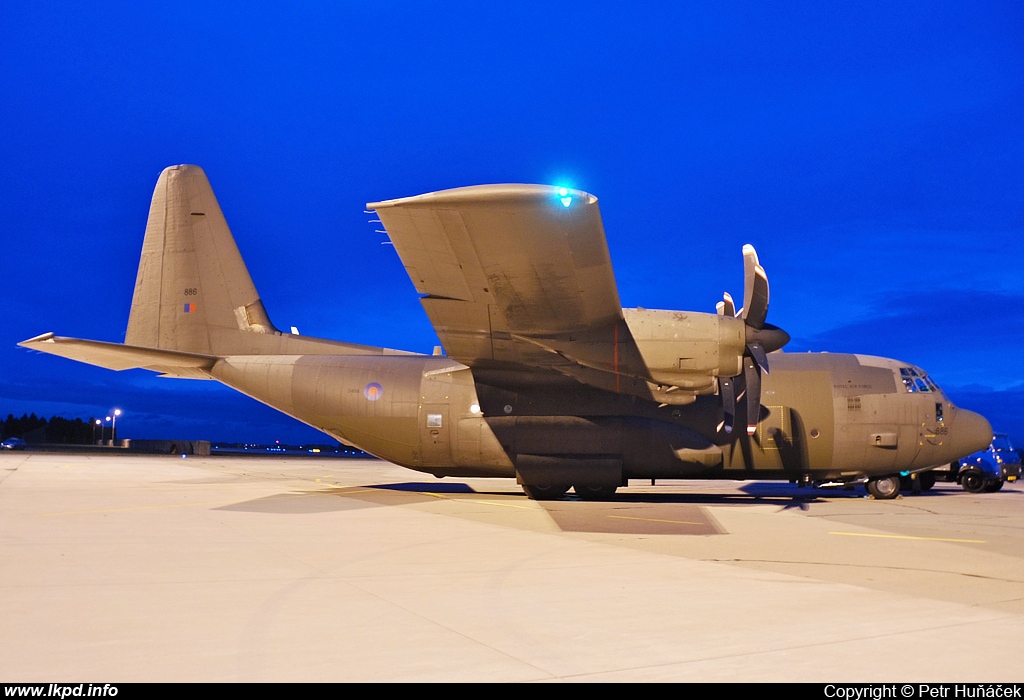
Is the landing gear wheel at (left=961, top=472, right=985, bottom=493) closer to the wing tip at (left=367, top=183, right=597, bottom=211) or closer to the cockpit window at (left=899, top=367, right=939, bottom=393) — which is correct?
the cockpit window at (left=899, top=367, right=939, bottom=393)

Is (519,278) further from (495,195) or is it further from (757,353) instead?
(757,353)

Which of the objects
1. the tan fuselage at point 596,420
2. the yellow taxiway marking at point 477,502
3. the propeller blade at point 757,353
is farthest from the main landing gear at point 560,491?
the propeller blade at point 757,353

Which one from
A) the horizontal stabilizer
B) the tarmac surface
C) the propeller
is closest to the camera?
the tarmac surface

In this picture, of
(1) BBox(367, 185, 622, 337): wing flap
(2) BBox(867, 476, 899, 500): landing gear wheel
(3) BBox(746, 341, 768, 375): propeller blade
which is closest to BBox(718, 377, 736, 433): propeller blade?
(3) BBox(746, 341, 768, 375): propeller blade

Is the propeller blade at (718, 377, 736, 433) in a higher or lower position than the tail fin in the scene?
lower

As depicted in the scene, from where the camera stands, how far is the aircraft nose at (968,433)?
19.2m

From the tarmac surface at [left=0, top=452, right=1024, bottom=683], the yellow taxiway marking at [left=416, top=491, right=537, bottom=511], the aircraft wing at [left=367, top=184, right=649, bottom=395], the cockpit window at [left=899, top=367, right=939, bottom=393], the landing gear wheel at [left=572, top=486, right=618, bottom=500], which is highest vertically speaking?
the aircraft wing at [left=367, top=184, right=649, bottom=395]

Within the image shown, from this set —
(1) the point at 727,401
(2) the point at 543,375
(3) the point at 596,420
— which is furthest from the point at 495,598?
(1) the point at 727,401

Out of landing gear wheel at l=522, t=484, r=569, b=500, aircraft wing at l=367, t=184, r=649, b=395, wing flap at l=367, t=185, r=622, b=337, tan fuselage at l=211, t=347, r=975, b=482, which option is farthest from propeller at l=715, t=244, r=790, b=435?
landing gear wheel at l=522, t=484, r=569, b=500

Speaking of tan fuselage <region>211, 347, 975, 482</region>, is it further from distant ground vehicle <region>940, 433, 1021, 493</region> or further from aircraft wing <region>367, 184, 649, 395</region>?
distant ground vehicle <region>940, 433, 1021, 493</region>

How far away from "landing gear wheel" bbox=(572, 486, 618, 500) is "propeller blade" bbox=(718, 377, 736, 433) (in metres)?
3.08

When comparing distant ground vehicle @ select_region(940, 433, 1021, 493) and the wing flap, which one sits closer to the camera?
the wing flap

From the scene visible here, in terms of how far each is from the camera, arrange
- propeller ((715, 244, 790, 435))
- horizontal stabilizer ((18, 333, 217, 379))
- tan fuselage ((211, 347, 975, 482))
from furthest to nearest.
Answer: tan fuselage ((211, 347, 975, 482)) → horizontal stabilizer ((18, 333, 217, 379)) → propeller ((715, 244, 790, 435))

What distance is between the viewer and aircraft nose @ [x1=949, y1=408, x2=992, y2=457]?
19203mm
